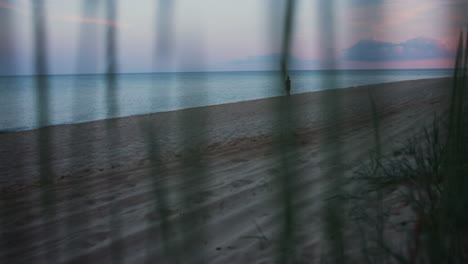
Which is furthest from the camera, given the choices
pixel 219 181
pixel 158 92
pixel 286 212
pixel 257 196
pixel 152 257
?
pixel 219 181

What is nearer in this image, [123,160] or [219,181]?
[219,181]

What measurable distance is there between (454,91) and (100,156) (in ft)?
17.7

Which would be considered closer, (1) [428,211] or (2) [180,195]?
(2) [180,195]

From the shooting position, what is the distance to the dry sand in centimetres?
57

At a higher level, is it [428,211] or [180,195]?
[180,195]

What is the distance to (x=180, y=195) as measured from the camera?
61cm

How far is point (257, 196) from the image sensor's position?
2.58 meters

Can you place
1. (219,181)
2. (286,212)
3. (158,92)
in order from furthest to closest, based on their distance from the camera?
(219,181) → (158,92) → (286,212)

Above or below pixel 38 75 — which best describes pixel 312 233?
below

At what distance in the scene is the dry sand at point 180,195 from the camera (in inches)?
22.3

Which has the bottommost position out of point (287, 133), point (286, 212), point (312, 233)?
point (312, 233)

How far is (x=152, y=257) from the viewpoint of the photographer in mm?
1694

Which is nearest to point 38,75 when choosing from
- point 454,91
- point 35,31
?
point 35,31

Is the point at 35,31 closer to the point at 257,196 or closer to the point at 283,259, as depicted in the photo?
the point at 283,259
